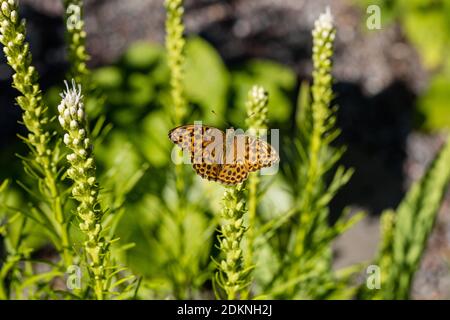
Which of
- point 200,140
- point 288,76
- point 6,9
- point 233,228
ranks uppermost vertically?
point 288,76

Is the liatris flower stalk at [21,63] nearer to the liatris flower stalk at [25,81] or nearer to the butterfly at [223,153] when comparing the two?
the liatris flower stalk at [25,81]

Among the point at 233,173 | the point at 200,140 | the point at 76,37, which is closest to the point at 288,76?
the point at 76,37

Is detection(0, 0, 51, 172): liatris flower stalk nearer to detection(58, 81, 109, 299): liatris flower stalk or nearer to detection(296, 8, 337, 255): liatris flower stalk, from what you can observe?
detection(58, 81, 109, 299): liatris flower stalk

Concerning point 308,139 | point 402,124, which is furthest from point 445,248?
point 308,139

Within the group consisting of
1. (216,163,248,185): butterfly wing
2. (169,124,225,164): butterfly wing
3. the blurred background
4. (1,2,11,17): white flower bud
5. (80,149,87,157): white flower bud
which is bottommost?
(216,163,248,185): butterfly wing

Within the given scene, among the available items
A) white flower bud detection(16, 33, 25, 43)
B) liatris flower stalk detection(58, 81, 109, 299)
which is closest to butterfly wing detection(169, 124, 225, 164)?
liatris flower stalk detection(58, 81, 109, 299)

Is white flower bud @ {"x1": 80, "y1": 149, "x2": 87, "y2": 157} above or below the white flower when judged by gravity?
below

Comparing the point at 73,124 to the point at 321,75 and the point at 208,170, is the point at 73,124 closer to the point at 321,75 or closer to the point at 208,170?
the point at 208,170
